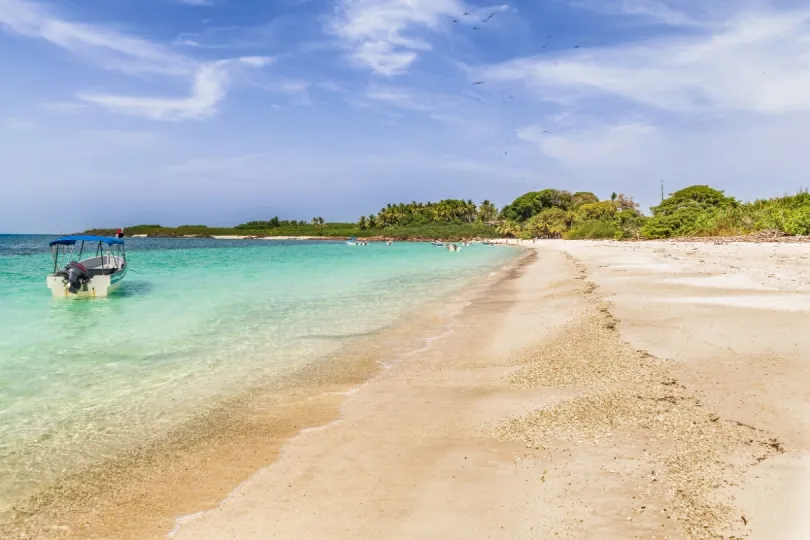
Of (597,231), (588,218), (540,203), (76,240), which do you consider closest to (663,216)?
(597,231)

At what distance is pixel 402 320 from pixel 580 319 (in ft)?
20.4

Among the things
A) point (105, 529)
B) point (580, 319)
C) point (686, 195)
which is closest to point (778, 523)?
point (105, 529)

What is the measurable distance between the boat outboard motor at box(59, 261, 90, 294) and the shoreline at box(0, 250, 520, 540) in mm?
20010

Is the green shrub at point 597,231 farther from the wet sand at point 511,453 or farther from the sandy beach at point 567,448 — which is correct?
the wet sand at point 511,453

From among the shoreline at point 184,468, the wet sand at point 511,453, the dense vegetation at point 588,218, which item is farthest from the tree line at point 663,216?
the shoreline at point 184,468

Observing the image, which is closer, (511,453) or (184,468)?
(511,453)

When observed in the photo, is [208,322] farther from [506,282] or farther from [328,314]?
[506,282]

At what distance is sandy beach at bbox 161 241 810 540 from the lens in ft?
14.2

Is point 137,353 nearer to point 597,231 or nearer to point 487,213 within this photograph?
point 597,231

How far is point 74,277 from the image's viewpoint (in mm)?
24125

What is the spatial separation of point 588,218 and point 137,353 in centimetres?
11510

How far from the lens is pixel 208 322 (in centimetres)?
1734

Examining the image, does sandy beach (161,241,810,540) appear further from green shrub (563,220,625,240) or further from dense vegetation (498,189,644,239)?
green shrub (563,220,625,240)

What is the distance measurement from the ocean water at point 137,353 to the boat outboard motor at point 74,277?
0.89m
